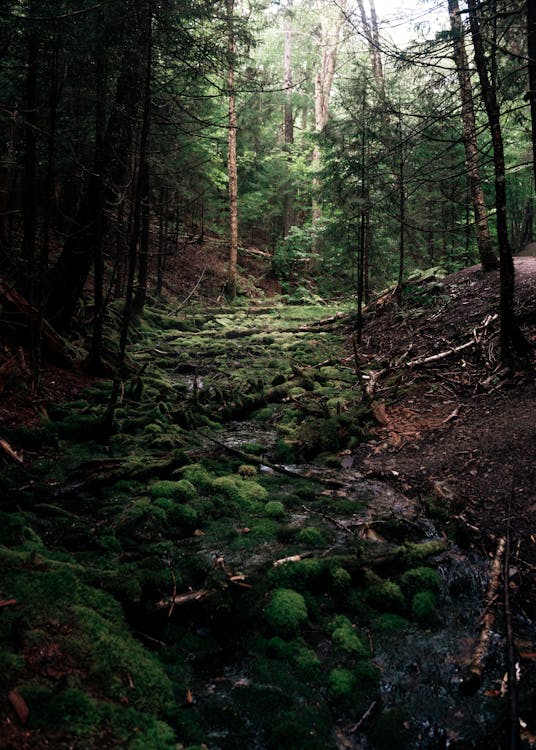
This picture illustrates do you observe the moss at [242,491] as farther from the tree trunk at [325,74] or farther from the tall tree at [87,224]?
the tree trunk at [325,74]

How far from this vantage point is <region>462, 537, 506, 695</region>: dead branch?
314cm

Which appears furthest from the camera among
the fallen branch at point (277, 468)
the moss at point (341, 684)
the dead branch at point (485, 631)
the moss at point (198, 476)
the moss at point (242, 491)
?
the fallen branch at point (277, 468)

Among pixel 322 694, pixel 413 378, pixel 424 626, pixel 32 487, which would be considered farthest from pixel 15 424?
pixel 413 378

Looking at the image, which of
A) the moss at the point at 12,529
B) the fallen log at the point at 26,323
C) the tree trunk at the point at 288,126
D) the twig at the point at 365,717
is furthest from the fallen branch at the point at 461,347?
the tree trunk at the point at 288,126

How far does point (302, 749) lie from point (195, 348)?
1201 cm

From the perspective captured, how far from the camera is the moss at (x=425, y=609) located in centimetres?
371

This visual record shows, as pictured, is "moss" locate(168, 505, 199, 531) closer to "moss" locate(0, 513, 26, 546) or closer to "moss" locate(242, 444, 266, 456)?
"moss" locate(0, 513, 26, 546)

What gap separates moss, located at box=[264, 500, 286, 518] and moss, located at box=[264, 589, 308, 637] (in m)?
1.35

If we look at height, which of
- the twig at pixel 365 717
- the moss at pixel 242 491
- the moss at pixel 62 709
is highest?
the moss at pixel 62 709

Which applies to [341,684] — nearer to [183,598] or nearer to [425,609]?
[425,609]

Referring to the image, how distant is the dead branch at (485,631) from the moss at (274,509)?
211 centimetres

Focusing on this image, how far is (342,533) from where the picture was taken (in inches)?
189

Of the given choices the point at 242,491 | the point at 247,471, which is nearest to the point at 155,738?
the point at 242,491

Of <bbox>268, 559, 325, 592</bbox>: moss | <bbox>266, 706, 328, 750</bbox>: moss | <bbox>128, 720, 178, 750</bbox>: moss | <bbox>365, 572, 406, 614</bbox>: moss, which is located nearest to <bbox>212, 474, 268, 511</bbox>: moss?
<bbox>268, 559, 325, 592</bbox>: moss
